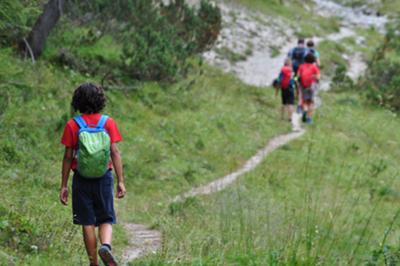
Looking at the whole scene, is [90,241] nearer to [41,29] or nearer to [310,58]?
[41,29]

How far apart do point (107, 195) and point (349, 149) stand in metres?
11.7

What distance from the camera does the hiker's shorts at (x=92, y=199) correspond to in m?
5.85

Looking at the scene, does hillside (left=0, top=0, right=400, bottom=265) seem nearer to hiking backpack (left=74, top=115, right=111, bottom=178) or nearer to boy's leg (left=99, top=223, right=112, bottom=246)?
boy's leg (left=99, top=223, right=112, bottom=246)

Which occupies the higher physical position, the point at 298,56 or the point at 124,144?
the point at 298,56

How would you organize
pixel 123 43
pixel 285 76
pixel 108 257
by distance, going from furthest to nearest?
pixel 285 76 → pixel 123 43 → pixel 108 257

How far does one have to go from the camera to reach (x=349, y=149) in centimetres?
1669

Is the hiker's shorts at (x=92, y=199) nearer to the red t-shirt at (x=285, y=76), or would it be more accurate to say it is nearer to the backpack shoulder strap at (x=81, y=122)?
the backpack shoulder strap at (x=81, y=122)

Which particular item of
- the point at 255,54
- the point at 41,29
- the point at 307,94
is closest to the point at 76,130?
the point at 41,29

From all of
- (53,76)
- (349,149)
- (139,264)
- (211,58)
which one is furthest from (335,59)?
(139,264)

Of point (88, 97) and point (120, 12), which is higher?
point (120, 12)

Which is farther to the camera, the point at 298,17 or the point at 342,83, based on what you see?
the point at 298,17

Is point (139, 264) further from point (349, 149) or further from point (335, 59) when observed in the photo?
point (335, 59)

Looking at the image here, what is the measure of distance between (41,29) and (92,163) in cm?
864

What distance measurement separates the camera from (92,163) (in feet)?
18.5
